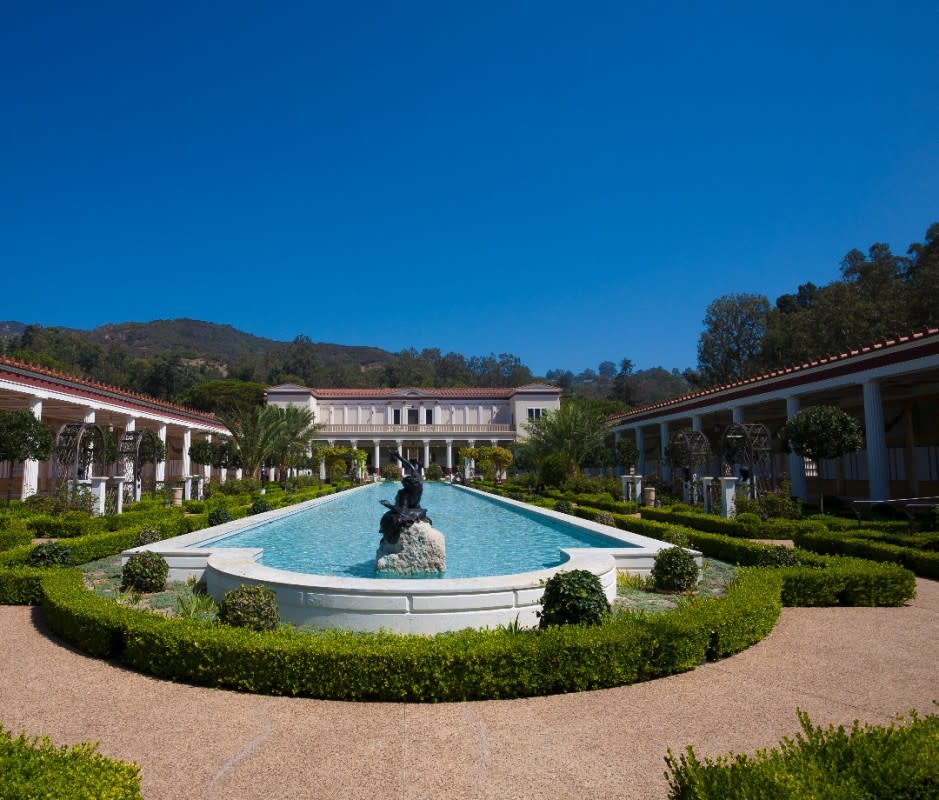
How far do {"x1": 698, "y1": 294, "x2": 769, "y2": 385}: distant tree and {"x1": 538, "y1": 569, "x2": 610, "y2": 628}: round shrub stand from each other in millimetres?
47979

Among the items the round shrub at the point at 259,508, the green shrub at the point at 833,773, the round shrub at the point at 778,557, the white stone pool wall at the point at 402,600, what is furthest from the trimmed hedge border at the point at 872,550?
the round shrub at the point at 259,508

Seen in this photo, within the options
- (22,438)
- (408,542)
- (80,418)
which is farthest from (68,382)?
(408,542)

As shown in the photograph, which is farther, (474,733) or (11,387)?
(11,387)

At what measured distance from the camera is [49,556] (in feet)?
29.4

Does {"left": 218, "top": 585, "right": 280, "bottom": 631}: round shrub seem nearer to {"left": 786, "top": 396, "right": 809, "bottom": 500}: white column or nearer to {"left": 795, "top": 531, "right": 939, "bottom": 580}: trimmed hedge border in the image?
{"left": 795, "top": 531, "right": 939, "bottom": 580}: trimmed hedge border

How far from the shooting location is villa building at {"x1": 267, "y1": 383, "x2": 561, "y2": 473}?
53.3 meters

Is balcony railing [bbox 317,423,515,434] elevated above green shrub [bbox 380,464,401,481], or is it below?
above

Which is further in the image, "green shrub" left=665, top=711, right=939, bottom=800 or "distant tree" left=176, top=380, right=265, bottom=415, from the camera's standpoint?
"distant tree" left=176, top=380, right=265, bottom=415

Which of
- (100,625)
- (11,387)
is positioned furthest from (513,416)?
(100,625)

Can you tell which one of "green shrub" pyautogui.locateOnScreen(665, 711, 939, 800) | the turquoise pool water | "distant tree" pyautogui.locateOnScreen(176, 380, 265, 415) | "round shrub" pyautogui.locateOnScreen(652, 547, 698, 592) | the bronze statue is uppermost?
"distant tree" pyautogui.locateOnScreen(176, 380, 265, 415)

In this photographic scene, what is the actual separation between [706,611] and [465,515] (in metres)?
13.6

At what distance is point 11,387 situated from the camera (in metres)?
17.9

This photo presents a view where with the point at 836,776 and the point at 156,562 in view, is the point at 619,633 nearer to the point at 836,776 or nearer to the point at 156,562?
the point at 836,776

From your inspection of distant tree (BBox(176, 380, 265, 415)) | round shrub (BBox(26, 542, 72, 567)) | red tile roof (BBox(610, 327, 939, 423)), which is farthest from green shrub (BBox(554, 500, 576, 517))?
distant tree (BBox(176, 380, 265, 415))
